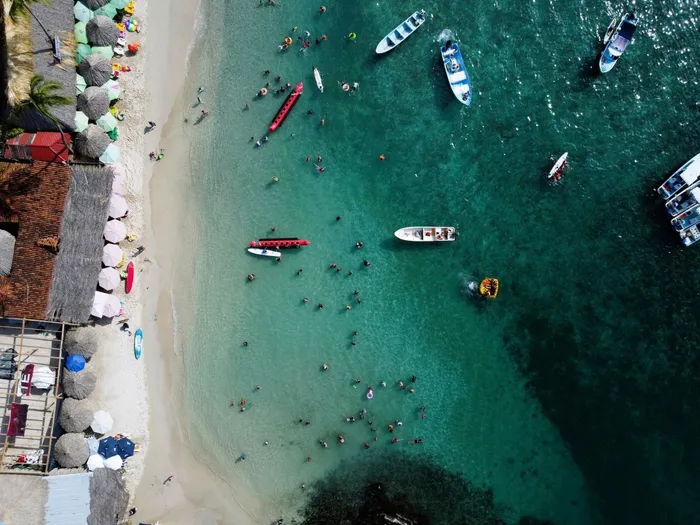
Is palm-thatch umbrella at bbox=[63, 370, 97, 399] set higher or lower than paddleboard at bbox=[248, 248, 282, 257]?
lower

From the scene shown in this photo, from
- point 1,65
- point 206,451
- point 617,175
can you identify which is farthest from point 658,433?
point 1,65

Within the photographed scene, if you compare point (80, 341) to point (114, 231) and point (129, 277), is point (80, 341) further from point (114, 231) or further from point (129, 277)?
point (114, 231)

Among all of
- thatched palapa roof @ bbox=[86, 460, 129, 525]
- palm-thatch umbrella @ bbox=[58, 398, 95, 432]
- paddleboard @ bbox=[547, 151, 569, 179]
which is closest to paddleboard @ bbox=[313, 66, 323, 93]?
paddleboard @ bbox=[547, 151, 569, 179]

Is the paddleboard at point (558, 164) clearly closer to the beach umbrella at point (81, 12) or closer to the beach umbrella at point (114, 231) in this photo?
the beach umbrella at point (114, 231)

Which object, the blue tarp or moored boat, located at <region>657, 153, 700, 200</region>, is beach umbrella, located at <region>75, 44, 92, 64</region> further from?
moored boat, located at <region>657, 153, 700, 200</region>

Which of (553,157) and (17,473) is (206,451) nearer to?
(17,473)

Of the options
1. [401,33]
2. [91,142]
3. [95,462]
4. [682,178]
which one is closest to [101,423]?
[95,462]
